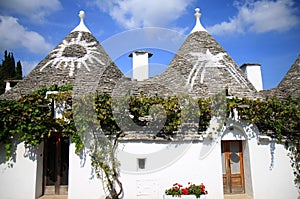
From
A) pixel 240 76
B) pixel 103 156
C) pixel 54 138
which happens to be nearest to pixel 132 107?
pixel 103 156

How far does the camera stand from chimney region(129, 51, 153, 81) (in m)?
13.2

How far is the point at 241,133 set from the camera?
8.30 metres

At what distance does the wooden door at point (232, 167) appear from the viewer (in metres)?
8.53

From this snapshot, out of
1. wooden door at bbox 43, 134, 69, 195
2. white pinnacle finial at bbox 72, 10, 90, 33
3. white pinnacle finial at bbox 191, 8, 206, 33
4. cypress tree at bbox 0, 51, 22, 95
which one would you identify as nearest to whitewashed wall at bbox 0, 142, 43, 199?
wooden door at bbox 43, 134, 69, 195

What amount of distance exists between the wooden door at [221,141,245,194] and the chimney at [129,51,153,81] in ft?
20.0

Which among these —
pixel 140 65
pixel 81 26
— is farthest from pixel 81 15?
pixel 140 65

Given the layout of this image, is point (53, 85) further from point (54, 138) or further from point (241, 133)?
point (241, 133)

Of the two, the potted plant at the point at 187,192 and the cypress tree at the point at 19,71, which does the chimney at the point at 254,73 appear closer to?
→ the potted plant at the point at 187,192

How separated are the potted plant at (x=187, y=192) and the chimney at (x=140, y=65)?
712cm

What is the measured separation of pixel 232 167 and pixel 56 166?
6.06 metres

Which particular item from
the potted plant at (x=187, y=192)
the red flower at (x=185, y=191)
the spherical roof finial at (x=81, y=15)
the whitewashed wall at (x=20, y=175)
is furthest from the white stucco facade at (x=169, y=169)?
the spherical roof finial at (x=81, y=15)

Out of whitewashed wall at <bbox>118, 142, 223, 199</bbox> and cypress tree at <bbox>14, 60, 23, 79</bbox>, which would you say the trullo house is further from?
cypress tree at <bbox>14, 60, 23, 79</bbox>

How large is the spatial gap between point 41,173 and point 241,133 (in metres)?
6.71

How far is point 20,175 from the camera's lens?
7.29 metres
